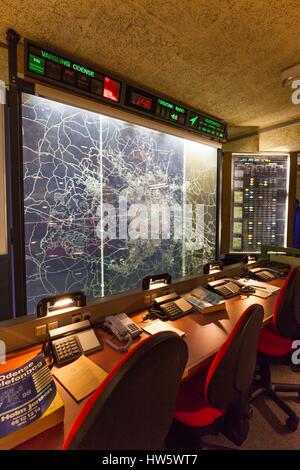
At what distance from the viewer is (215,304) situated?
1815 mm

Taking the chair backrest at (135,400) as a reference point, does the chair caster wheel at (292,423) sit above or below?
below

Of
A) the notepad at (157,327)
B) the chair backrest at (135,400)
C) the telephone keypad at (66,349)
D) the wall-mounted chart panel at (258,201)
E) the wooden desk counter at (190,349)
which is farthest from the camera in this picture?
the wall-mounted chart panel at (258,201)

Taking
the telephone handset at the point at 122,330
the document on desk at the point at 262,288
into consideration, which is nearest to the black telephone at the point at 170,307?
the telephone handset at the point at 122,330

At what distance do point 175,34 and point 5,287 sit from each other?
2630 millimetres

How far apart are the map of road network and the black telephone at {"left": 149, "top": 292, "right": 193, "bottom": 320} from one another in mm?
475

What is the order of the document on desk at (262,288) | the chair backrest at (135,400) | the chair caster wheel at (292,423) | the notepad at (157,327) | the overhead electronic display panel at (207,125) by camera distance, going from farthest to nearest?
the overhead electronic display panel at (207,125) → the document on desk at (262,288) → the chair caster wheel at (292,423) → the notepad at (157,327) → the chair backrest at (135,400)

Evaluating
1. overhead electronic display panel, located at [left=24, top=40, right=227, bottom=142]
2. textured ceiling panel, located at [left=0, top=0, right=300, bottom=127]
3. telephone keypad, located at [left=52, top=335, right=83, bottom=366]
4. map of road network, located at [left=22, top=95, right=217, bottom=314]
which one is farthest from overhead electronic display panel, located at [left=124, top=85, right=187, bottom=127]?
telephone keypad, located at [left=52, top=335, right=83, bottom=366]

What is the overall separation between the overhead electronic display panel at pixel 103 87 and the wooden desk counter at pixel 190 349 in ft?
6.09

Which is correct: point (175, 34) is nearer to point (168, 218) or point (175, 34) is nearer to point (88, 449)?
point (168, 218)

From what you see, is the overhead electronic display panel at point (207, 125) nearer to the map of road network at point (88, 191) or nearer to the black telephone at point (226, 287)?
the map of road network at point (88, 191)

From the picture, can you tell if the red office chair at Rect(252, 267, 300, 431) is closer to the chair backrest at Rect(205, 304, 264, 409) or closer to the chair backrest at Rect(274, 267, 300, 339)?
the chair backrest at Rect(274, 267, 300, 339)

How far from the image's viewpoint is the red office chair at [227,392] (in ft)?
3.46

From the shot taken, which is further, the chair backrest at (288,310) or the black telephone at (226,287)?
the black telephone at (226,287)

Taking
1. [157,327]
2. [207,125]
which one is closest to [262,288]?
[157,327]
